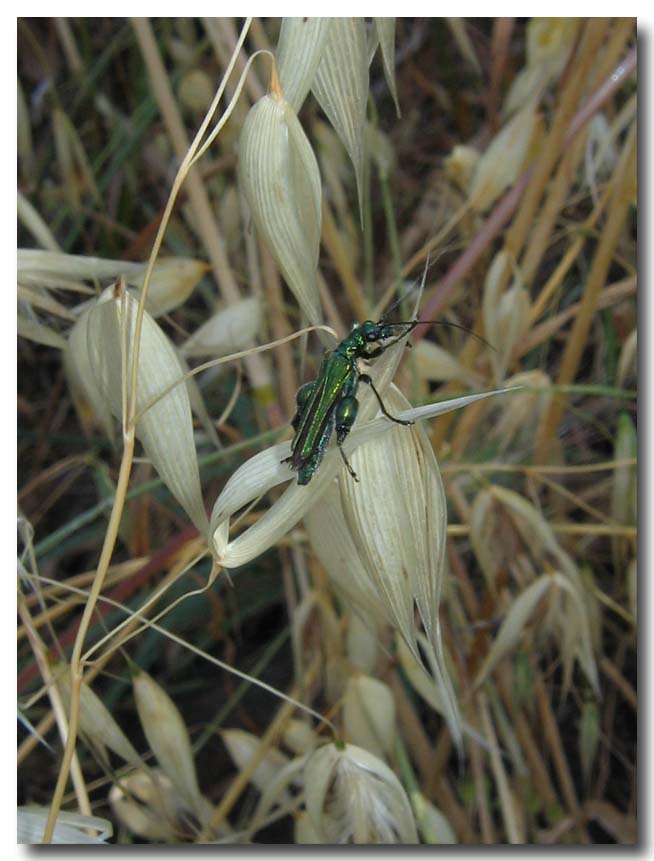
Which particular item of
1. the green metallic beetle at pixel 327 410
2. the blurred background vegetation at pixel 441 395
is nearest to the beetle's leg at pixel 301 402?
the green metallic beetle at pixel 327 410

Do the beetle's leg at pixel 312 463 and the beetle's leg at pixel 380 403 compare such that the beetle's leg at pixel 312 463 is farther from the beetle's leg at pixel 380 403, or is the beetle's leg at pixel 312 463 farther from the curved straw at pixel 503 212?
the curved straw at pixel 503 212

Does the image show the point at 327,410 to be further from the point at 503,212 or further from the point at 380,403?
the point at 503,212

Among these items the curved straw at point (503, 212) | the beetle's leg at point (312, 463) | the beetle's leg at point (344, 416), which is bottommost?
the beetle's leg at point (312, 463)

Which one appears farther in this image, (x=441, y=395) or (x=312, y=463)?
(x=441, y=395)

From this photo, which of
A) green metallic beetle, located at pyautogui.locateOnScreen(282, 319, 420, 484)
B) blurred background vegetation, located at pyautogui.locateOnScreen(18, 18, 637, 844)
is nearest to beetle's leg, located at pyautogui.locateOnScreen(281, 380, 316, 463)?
green metallic beetle, located at pyautogui.locateOnScreen(282, 319, 420, 484)

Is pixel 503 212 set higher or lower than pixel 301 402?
higher

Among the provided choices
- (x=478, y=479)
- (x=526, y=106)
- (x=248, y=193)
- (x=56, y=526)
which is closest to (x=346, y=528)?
(x=248, y=193)

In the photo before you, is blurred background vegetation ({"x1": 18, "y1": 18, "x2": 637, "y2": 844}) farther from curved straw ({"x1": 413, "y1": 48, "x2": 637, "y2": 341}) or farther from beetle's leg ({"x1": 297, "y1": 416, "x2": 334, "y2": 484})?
beetle's leg ({"x1": 297, "y1": 416, "x2": 334, "y2": 484})

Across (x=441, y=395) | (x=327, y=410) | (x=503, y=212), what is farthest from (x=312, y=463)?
(x=503, y=212)
